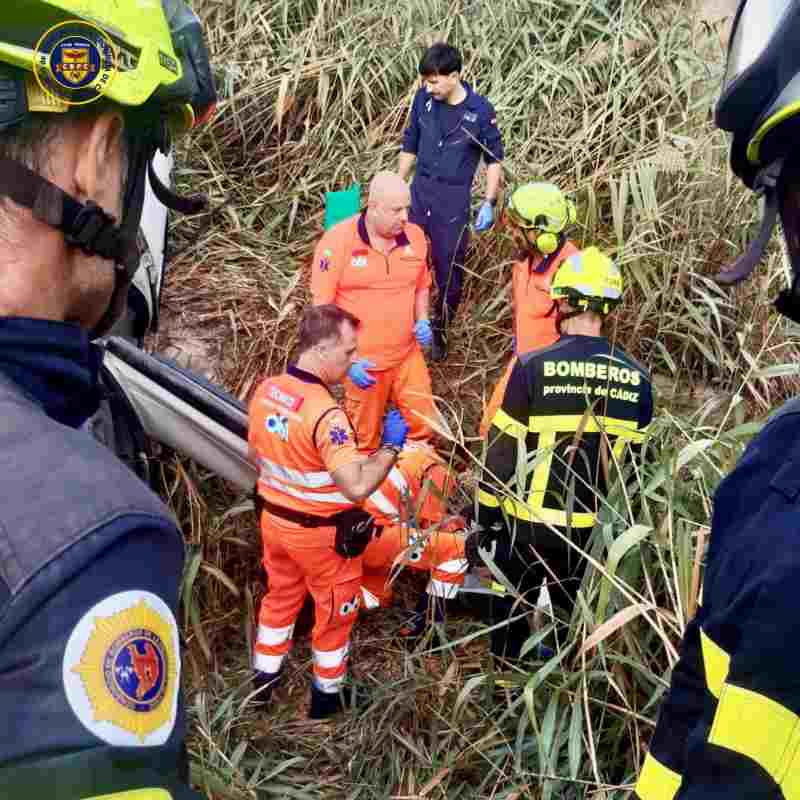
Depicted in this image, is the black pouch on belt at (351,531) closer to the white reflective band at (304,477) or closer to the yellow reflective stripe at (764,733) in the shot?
the white reflective band at (304,477)

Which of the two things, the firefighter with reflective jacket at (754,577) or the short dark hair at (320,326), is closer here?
the firefighter with reflective jacket at (754,577)

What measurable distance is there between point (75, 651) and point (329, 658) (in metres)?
2.64

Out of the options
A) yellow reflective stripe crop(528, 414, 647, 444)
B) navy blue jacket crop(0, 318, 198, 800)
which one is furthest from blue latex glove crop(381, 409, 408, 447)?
navy blue jacket crop(0, 318, 198, 800)

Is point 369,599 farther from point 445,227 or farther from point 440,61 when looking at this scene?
point 440,61

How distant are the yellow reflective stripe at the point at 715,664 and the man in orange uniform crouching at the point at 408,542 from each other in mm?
1772

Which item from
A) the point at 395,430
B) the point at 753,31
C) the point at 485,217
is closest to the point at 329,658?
the point at 395,430

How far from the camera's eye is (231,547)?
389 centimetres

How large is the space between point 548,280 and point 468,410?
1233mm

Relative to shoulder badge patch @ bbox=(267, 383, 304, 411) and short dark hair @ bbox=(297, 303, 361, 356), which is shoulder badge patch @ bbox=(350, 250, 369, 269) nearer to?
short dark hair @ bbox=(297, 303, 361, 356)

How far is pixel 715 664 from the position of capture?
1.07 metres

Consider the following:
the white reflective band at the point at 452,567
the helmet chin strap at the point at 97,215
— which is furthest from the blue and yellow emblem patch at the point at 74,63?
the white reflective band at the point at 452,567

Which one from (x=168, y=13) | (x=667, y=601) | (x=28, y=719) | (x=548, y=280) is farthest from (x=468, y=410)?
(x=28, y=719)

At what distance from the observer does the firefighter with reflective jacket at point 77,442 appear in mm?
789

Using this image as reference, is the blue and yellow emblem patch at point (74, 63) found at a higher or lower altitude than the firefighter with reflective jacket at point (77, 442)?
higher
